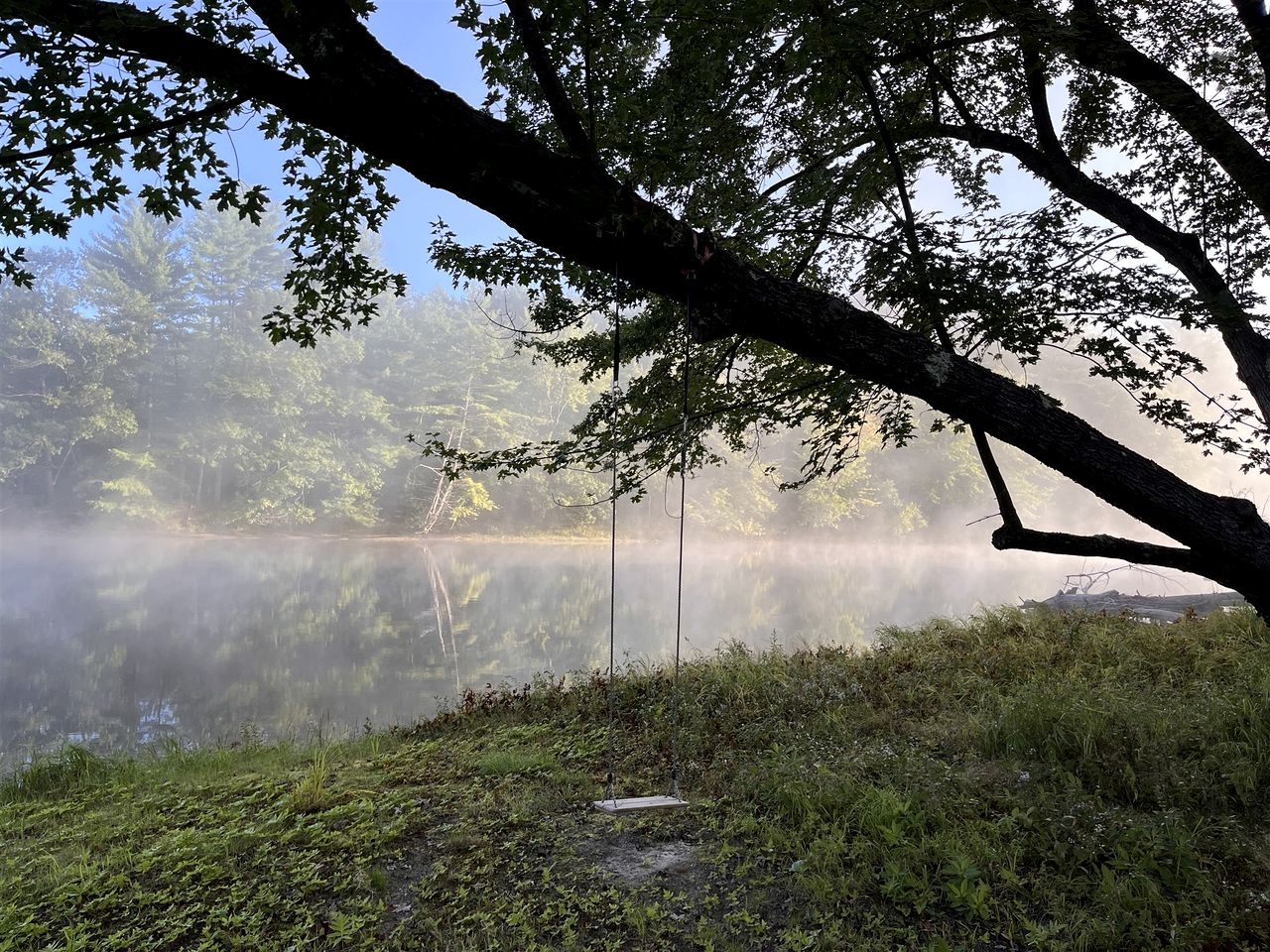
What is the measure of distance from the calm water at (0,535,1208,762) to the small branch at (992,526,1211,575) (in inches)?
211

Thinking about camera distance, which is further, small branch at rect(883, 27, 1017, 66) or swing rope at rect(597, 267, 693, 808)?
small branch at rect(883, 27, 1017, 66)

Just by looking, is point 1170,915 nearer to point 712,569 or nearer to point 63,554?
point 712,569

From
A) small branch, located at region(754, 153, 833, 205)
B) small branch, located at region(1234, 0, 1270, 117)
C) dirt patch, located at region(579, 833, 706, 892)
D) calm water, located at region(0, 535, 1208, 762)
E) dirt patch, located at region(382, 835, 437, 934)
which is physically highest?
small branch, located at region(1234, 0, 1270, 117)

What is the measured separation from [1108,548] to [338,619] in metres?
14.8

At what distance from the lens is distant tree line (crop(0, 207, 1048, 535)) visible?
3020cm

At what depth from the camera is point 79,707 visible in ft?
31.7

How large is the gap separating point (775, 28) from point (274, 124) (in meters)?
2.66

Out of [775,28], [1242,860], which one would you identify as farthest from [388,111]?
[1242,860]

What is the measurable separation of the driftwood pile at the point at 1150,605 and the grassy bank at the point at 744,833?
2.64 m

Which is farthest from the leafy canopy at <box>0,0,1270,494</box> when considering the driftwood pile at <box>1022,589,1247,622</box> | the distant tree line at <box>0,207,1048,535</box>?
the distant tree line at <box>0,207,1048,535</box>

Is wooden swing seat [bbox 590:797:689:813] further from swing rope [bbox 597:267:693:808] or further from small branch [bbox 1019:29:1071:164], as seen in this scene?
small branch [bbox 1019:29:1071:164]

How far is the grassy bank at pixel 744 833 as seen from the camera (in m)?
2.96

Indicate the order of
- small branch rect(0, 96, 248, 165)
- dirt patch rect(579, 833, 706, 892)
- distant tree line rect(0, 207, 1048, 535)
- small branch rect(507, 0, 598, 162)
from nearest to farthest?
small branch rect(507, 0, 598, 162) → small branch rect(0, 96, 248, 165) → dirt patch rect(579, 833, 706, 892) → distant tree line rect(0, 207, 1048, 535)

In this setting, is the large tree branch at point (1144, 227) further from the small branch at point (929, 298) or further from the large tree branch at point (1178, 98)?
the small branch at point (929, 298)
